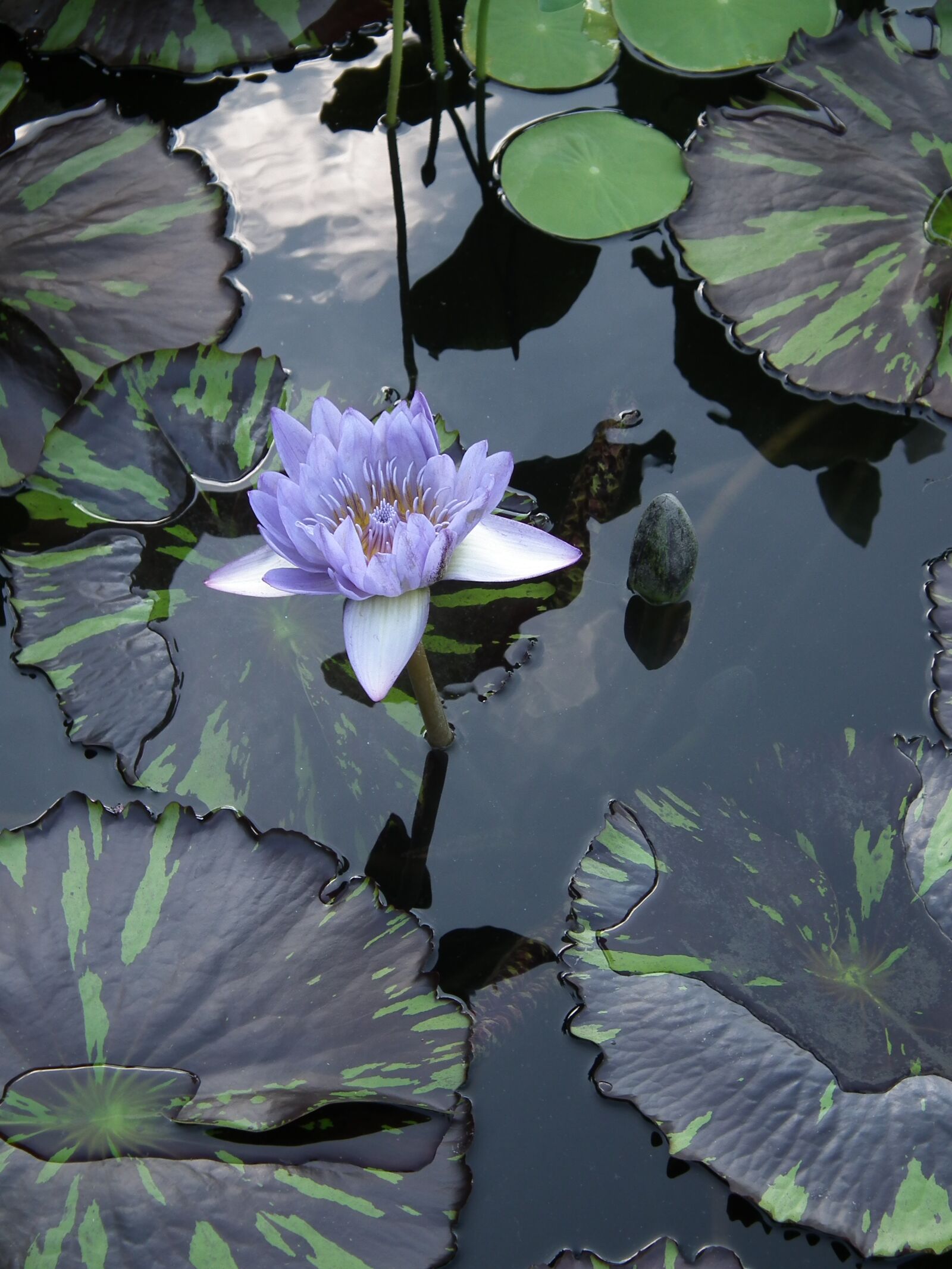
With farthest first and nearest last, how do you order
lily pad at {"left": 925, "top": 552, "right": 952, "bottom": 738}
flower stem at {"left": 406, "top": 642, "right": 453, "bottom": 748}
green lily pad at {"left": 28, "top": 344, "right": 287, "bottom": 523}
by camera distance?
green lily pad at {"left": 28, "top": 344, "right": 287, "bottom": 523} → lily pad at {"left": 925, "top": 552, "right": 952, "bottom": 738} → flower stem at {"left": 406, "top": 642, "right": 453, "bottom": 748}

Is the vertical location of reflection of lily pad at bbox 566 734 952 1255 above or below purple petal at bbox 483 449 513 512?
below

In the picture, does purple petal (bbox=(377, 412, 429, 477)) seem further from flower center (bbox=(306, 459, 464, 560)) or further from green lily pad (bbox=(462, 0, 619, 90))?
green lily pad (bbox=(462, 0, 619, 90))

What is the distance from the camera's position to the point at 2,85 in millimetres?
3154

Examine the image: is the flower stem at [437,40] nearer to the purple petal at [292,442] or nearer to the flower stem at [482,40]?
the flower stem at [482,40]

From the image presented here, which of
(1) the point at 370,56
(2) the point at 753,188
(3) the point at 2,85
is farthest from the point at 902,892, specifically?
(3) the point at 2,85

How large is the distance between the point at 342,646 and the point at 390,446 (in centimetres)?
56

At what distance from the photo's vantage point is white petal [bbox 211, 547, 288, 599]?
1775mm

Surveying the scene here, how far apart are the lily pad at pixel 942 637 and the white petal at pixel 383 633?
1.16 m

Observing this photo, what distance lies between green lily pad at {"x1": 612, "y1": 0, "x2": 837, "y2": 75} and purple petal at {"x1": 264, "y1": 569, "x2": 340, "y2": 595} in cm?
237

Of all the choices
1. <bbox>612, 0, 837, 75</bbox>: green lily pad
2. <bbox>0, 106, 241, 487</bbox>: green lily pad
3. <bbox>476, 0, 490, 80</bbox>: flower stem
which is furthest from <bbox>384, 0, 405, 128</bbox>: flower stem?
<bbox>612, 0, 837, 75</bbox>: green lily pad

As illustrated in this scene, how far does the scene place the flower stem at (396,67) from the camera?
2.73 meters

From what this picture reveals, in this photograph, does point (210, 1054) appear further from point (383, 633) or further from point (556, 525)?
point (556, 525)

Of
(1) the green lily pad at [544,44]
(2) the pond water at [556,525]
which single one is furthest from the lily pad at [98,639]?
(1) the green lily pad at [544,44]

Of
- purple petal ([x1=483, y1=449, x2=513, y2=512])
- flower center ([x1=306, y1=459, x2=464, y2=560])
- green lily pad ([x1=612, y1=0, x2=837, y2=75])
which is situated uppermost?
green lily pad ([x1=612, y1=0, x2=837, y2=75])
